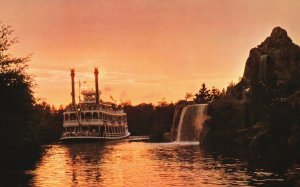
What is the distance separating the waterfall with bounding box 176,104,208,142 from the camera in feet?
287

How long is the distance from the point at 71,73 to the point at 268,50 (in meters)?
58.9

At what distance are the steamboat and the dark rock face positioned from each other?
108ft

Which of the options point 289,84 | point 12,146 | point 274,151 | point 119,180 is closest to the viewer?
point 119,180

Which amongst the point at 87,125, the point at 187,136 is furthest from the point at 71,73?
the point at 187,136

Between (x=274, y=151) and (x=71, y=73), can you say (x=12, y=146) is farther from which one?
(x=71, y=73)

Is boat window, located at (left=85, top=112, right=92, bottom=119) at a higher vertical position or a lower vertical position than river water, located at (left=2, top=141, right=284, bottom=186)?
higher

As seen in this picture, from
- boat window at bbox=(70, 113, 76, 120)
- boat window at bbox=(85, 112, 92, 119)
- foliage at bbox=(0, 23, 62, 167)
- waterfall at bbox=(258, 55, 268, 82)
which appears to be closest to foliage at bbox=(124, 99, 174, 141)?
boat window at bbox=(85, 112, 92, 119)

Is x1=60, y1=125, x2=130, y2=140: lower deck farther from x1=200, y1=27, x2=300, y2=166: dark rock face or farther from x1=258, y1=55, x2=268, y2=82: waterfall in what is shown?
x1=258, y1=55, x2=268, y2=82: waterfall

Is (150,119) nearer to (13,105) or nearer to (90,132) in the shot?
(90,132)

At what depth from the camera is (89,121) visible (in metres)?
113

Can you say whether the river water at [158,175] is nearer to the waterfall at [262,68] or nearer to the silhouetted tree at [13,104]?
the silhouetted tree at [13,104]

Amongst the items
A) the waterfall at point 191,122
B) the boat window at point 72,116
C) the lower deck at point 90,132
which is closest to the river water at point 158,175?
the waterfall at point 191,122

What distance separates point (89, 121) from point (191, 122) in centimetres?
3144

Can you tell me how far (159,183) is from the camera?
30.9 metres
